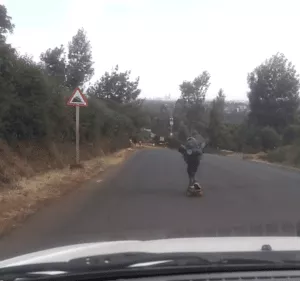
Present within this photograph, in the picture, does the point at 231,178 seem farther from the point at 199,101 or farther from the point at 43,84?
the point at 199,101

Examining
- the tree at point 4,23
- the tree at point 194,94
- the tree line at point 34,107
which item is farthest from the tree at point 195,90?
the tree at point 4,23

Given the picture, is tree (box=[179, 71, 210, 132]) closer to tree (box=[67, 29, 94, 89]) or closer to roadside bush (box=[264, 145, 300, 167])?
tree (box=[67, 29, 94, 89])

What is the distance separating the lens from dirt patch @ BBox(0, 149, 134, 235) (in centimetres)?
1071

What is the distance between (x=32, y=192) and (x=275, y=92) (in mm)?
49784

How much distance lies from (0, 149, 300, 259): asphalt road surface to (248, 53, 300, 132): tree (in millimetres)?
43734

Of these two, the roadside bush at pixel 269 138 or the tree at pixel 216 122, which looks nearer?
A: the roadside bush at pixel 269 138

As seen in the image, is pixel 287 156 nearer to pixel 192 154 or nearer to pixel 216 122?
pixel 192 154

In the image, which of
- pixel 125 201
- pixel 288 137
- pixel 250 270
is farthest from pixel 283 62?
pixel 250 270

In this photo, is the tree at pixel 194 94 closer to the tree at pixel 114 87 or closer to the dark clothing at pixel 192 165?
the tree at pixel 114 87

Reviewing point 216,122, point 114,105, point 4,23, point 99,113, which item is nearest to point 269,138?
point 114,105

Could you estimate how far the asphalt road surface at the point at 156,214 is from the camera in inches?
356

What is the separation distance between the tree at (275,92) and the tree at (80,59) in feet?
62.2

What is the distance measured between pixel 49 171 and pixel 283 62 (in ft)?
152

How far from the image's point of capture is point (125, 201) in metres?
13.4
